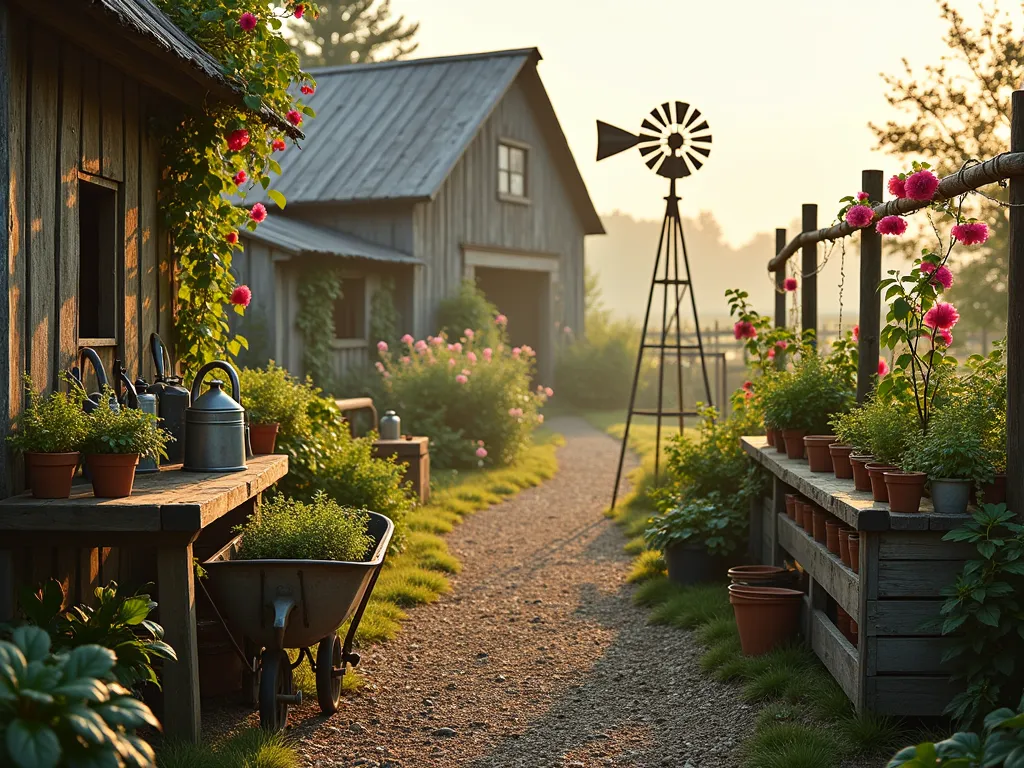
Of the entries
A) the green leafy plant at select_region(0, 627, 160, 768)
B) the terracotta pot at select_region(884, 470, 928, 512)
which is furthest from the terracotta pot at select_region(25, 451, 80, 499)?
the terracotta pot at select_region(884, 470, 928, 512)

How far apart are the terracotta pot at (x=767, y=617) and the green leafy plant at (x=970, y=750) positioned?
2626mm

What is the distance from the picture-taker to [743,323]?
329 inches

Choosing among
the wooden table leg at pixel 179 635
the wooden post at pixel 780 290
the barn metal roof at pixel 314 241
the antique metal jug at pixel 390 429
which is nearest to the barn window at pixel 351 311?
the barn metal roof at pixel 314 241

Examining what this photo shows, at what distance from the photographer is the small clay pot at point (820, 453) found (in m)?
5.76

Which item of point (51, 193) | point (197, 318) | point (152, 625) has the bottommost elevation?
point (152, 625)

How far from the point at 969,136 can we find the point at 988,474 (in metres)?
17.3

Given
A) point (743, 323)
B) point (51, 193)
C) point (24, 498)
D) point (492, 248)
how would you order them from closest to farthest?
point (24, 498) < point (51, 193) < point (743, 323) < point (492, 248)

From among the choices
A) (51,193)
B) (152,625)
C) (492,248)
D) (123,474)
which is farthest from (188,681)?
(492,248)

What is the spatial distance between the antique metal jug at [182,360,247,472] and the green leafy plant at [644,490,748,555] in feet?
10.4

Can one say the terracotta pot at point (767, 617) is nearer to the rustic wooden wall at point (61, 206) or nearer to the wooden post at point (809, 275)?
the wooden post at point (809, 275)

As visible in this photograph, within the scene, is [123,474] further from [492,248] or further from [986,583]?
[492,248]

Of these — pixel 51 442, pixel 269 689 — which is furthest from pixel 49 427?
pixel 269 689

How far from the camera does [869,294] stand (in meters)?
5.88

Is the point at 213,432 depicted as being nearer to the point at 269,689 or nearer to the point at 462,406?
the point at 269,689
